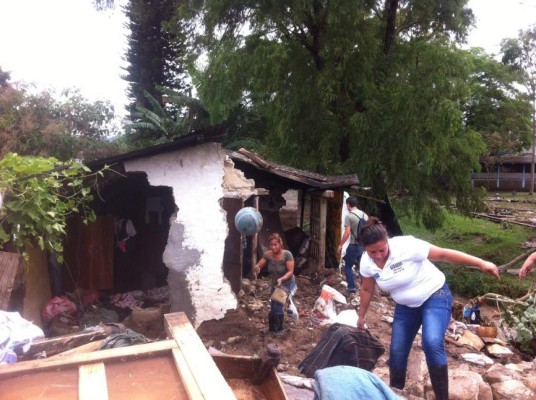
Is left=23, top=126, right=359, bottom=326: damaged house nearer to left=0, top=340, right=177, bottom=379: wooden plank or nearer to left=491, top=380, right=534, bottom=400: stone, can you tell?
left=491, top=380, right=534, bottom=400: stone

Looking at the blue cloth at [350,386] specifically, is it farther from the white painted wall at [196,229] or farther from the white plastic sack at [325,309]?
the white plastic sack at [325,309]

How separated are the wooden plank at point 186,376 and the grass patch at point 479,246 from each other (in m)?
12.4

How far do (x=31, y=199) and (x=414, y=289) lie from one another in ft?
12.3

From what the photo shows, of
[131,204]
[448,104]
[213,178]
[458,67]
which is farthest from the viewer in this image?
[458,67]

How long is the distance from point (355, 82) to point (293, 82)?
1.79m

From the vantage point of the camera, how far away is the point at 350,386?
7.32ft

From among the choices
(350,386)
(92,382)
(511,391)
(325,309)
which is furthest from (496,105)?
(92,382)

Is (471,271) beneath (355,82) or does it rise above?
beneath

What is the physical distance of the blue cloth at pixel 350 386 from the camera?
2.19 meters

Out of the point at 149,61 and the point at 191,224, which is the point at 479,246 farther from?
the point at 149,61

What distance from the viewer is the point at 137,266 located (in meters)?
9.22

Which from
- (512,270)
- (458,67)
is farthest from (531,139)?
(458,67)

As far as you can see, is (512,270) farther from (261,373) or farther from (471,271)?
(261,373)

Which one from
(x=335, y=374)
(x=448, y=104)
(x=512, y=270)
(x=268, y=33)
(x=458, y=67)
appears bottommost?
(x=512, y=270)
